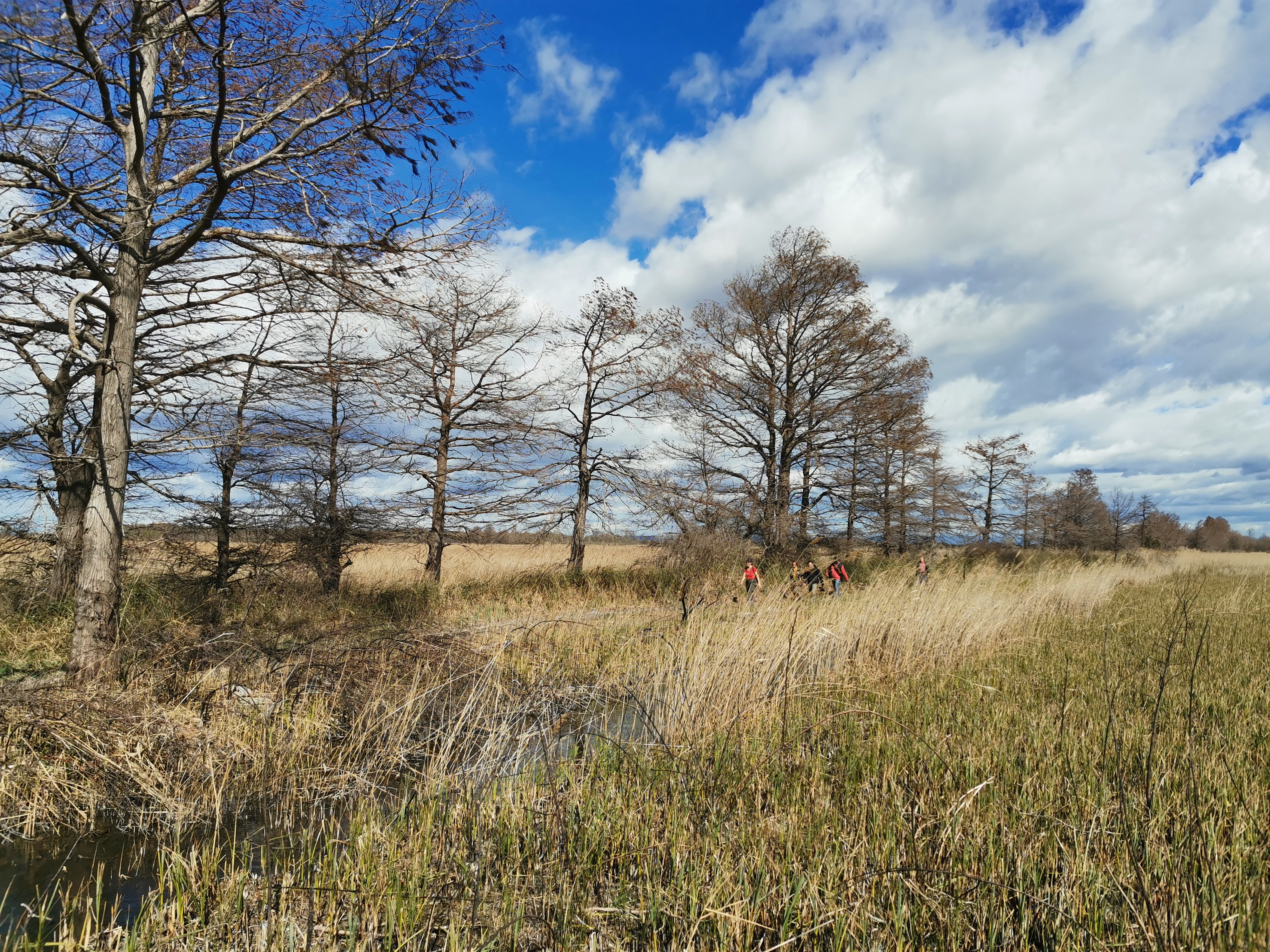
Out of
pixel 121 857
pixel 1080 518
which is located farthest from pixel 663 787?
pixel 1080 518

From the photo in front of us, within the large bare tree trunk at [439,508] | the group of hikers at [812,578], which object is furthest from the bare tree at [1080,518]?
the large bare tree trunk at [439,508]

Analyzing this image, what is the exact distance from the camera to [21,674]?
254 inches

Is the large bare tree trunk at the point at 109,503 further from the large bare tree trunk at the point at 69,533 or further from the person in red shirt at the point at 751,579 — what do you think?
the person in red shirt at the point at 751,579

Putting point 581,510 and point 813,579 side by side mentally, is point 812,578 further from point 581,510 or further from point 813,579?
point 581,510

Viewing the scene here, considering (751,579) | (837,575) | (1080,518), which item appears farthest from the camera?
(1080,518)

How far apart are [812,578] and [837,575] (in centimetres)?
126

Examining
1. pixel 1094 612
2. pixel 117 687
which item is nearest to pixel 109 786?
pixel 117 687

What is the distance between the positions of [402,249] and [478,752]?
195 inches

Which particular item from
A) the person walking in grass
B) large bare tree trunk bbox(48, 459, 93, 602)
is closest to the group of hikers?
the person walking in grass

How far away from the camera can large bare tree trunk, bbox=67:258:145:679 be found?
5.92m

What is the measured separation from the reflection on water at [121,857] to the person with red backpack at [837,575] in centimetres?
910

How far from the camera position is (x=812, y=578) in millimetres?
12930

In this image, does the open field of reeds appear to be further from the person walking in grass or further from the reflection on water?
the person walking in grass

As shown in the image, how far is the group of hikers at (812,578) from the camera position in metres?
8.84
